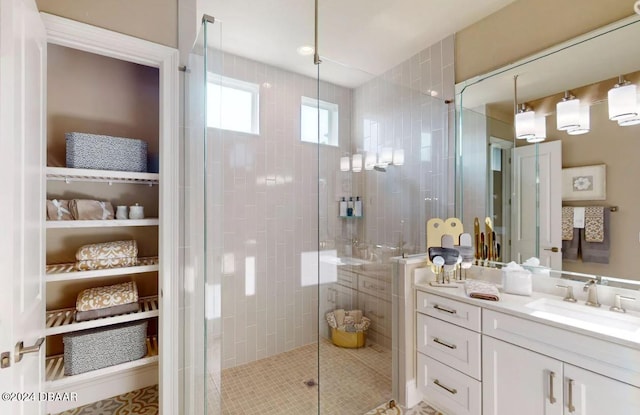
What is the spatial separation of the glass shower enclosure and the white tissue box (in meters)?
0.65

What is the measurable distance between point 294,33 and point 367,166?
1180 millimetres

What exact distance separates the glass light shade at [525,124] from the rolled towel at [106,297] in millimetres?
2765

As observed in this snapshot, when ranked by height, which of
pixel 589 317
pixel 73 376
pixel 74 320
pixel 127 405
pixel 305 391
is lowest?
pixel 305 391

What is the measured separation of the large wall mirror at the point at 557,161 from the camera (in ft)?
4.96

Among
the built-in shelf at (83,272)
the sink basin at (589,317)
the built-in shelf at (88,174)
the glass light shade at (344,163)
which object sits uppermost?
the glass light shade at (344,163)

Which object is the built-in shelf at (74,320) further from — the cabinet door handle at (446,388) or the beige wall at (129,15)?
the cabinet door handle at (446,388)

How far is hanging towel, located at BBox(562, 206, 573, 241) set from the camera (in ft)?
5.59

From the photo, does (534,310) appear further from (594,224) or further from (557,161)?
(557,161)

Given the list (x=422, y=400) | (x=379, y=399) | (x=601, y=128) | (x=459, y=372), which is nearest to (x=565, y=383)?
(x=459, y=372)

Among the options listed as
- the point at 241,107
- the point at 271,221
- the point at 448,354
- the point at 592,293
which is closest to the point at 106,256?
the point at 271,221

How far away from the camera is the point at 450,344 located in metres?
1.78

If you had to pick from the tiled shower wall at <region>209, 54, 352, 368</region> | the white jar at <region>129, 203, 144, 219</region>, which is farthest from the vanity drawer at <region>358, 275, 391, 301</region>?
the white jar at <region>129, 203, 144, 219</region>

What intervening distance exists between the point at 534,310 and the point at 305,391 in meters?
1.67

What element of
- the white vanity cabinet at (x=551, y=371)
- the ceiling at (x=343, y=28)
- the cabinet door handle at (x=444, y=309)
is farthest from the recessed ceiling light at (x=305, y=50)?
the white vanity cabinet at (x=551, y=371)
